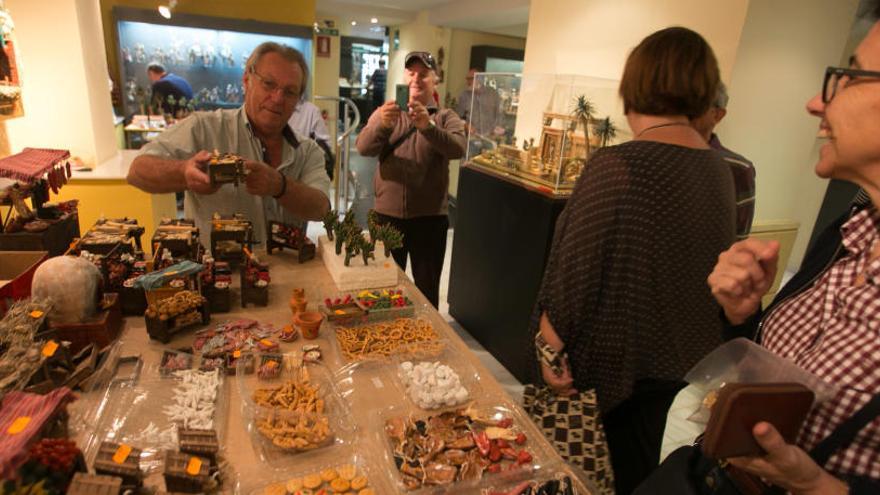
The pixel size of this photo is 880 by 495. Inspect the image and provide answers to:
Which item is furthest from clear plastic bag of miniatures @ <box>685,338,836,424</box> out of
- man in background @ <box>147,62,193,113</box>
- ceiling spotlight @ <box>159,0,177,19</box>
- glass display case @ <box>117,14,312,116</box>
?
man in background @ <box>147,62,193,113</box>

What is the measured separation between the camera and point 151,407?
1.10m

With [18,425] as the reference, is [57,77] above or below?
above

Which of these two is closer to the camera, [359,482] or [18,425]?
[18,425]

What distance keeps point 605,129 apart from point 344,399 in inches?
97.1

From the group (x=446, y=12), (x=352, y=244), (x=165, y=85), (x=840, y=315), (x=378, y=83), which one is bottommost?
(x=352, y=244)

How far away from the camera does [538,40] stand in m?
4.30

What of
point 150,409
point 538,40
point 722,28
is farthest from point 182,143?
point 538,40

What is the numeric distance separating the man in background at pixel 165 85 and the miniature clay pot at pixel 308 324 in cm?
539

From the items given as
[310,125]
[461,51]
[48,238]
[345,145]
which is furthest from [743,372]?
[461,51]

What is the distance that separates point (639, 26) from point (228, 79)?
4960 millimetres

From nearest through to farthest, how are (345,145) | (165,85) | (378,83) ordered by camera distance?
(345,145), (165,85), (378,83)

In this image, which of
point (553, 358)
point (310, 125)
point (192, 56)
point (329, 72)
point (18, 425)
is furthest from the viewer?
point (329, 72)

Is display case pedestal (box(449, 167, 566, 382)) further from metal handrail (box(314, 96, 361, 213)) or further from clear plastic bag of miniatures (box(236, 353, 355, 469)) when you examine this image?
clear plastic bag of miniatures (box(236, 353, 355, 469))

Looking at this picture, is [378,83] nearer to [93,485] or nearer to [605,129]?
[605,129]
